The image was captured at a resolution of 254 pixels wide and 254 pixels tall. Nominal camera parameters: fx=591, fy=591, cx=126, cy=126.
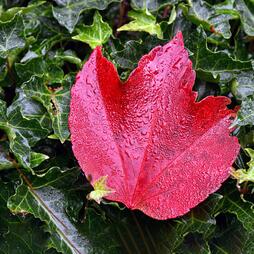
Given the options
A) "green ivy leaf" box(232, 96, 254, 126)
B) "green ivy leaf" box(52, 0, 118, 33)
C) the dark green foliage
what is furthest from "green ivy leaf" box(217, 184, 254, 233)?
"green ivy leaf" box(52, 0, 118, 33)

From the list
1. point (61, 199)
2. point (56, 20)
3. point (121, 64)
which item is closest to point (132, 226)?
point (61, 199)

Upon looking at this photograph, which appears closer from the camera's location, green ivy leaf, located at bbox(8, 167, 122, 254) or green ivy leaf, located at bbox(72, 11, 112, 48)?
green ivy leaf, located at bbox(8, 167, 122, 254)

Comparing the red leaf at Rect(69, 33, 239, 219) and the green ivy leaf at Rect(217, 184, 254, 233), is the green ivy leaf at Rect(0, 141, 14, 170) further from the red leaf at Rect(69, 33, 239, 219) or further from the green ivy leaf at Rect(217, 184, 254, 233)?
the green ivy leaf at Rect(217, 184, 254, 233)

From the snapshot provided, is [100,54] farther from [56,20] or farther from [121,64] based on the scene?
[56,20]

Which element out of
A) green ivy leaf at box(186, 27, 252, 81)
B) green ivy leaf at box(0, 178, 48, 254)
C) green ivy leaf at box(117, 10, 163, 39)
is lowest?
green ivy leaf at box(0, 178, 48, 254)

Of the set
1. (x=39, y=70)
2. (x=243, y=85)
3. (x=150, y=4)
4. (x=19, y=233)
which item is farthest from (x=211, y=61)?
(x=19, y=233)

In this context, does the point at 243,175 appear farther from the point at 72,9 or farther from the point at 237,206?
the point at 72,9

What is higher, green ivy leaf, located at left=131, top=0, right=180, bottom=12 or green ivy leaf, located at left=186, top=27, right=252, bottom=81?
green ivy leaf, located at left=131, top=0, right=180, bottom=12

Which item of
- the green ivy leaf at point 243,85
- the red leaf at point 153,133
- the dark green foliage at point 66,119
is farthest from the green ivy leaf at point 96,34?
the green ivy leaf at point 243,85
